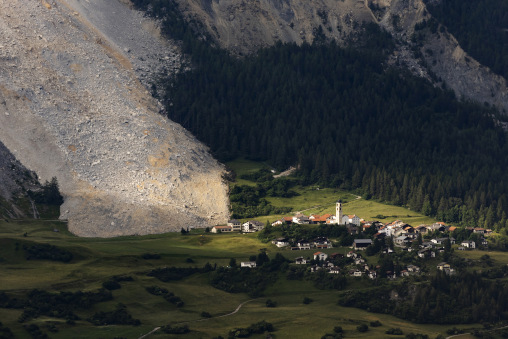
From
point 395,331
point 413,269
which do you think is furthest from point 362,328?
point 413,269

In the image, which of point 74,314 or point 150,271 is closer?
point 74,314

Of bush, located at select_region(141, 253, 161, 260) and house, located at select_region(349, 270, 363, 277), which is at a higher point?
bush, located at select_region(141, 253, 161, 260)

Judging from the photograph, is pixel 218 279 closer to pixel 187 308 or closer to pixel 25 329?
pixel 187 308

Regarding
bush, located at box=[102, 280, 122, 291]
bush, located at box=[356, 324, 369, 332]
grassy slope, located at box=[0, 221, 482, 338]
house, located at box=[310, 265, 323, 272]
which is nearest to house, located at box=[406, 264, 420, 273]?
house, located at box=[310, 265, 323, 272]

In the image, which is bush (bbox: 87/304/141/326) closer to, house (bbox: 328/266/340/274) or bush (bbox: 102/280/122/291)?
bush (bbox: 102/280/122/291)

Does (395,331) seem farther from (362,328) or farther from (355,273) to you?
(355,273)

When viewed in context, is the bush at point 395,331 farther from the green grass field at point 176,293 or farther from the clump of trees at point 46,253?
the clump of trees at point 46,253

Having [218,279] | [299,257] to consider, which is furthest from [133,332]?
[299,257]

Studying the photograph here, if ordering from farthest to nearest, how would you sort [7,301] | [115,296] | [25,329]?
1. [115,296]
2. [7,301]
3. [25,329]
